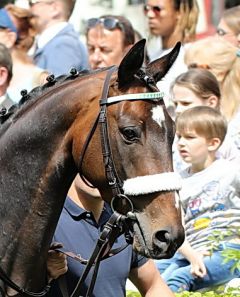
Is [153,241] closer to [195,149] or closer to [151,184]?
[151,184]

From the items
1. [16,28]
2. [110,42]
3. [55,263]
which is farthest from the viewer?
[16,28]

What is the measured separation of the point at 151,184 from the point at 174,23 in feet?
17.2

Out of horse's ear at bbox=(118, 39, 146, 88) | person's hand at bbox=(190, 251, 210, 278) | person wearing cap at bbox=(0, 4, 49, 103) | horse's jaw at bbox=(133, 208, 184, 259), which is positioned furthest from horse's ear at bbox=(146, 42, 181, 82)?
person wearing cap at bbox=(0, 4, 49, 103)

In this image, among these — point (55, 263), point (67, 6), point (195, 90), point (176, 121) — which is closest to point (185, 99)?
point (195, 90)

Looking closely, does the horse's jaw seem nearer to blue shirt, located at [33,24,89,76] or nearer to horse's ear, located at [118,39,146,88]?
horse's ear, located at [118,39,146,88]

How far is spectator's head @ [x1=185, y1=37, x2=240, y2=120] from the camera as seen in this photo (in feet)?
26.8

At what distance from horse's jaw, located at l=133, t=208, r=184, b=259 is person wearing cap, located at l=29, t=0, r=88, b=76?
485 centimetres

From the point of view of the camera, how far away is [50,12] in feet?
31.4

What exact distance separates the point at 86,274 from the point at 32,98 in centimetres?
79

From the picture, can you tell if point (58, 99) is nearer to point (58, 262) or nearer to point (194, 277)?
point (58, 262)

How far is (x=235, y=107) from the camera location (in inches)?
320

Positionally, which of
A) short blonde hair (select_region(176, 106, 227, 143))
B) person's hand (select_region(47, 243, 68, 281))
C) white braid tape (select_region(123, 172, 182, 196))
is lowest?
person's hand (select_region(47, 243, 68, 281))

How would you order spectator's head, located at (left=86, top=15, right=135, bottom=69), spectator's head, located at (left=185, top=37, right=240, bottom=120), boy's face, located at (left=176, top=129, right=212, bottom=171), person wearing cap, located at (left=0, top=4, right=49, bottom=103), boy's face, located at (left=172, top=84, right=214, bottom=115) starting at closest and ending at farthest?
1. boy's face, located at (left=176, top=129, right=212, bottom=171)
2. boy's face, located at (left=172, top=84, right=214, bottom=115)
3. spectator's head, located at (left=185, top=37, right=240, bottom=120)
4. person wearing cap, located at (left=0, top=4, right=49, bottom=103)
5. spectator's head, located at (left=86, top=15, right=135, bottom=69)

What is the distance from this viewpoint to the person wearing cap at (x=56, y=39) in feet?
29.5
